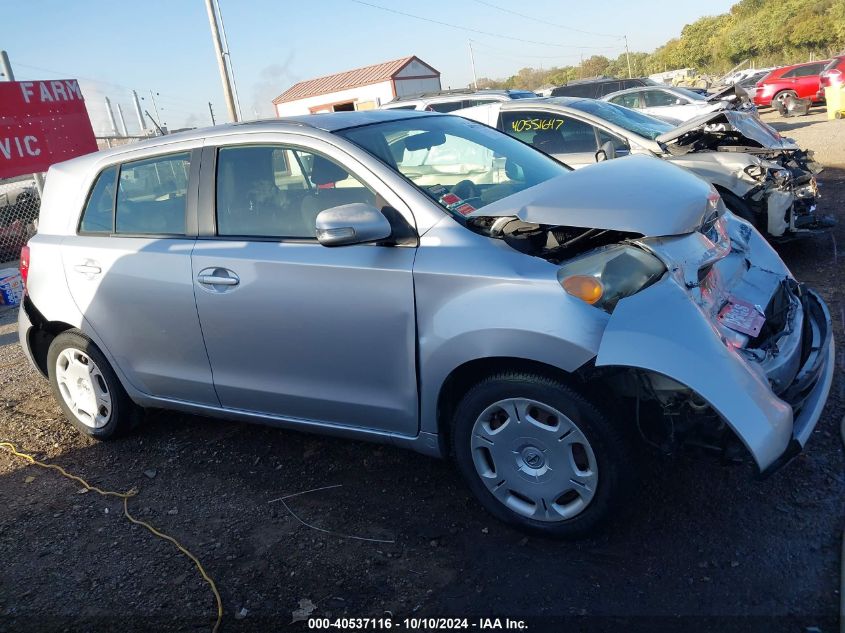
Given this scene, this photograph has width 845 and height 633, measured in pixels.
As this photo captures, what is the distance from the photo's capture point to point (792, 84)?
886 inches

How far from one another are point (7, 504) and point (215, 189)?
2145 millimetres

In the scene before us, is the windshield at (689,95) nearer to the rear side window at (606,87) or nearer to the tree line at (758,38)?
the rear side window at (606,87)

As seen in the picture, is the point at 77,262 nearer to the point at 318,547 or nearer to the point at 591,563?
the point at 318,547

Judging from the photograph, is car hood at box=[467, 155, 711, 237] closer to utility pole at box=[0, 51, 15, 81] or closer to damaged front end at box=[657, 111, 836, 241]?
damaged front end at box=[657, 111, 836, 241]

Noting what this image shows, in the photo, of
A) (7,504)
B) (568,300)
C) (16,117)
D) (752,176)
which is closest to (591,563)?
(568,300)

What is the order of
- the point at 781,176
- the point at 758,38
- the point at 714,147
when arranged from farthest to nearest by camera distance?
the point at 758,38
the point at 714,147
the point at 781,176

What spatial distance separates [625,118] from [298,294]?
206 inches

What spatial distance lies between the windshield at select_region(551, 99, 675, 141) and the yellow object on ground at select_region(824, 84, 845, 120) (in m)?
13.4

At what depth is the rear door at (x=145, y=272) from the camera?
3.56 meters

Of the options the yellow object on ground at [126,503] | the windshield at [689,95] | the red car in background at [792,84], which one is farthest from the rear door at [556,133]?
the red car in background at [792,84]

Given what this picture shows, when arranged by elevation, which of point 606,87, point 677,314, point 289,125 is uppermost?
point 289,125

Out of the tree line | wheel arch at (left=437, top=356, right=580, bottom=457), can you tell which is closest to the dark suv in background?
the tree line

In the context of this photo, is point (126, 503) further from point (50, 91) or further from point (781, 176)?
point (50, 91)

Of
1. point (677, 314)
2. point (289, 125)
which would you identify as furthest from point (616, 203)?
point (289, 125)
